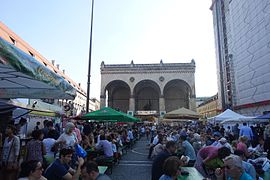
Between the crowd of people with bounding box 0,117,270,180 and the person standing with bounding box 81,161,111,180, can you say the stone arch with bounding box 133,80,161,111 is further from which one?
the person standing with bounding box 81,161,111,180

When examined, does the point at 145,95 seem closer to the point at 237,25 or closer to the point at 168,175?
the point at 237,25

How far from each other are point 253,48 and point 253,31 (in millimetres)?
1701

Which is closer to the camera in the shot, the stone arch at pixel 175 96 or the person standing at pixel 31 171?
the person standing at pixel 31 171

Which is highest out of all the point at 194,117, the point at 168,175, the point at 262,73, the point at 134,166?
the point at 262,73

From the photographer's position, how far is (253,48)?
2256 centimetres

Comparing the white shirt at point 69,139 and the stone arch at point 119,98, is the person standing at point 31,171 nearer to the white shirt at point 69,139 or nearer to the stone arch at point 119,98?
the white shirt at point 69,139

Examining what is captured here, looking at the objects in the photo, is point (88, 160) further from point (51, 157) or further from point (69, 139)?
point (51, 157)

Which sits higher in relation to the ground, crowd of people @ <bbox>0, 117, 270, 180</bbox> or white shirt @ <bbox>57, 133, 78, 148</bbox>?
white shirt @ <bbox>57, 133, 78, 148</bbox>

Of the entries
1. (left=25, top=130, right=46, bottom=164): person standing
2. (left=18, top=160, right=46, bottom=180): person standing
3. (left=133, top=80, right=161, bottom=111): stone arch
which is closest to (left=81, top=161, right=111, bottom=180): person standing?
(left=18, top=160, right=46, bottom=180): person standing

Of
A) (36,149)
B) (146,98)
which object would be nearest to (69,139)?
(36,149)

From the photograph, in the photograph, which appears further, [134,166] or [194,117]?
[194,117]

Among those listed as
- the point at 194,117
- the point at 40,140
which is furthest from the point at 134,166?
the point at 194,117

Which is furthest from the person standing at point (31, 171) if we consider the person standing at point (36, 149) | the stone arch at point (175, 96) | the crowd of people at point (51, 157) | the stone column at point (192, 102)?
the stone arch at point (175, 96)

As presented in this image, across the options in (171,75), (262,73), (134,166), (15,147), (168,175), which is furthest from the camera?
(171,75)
